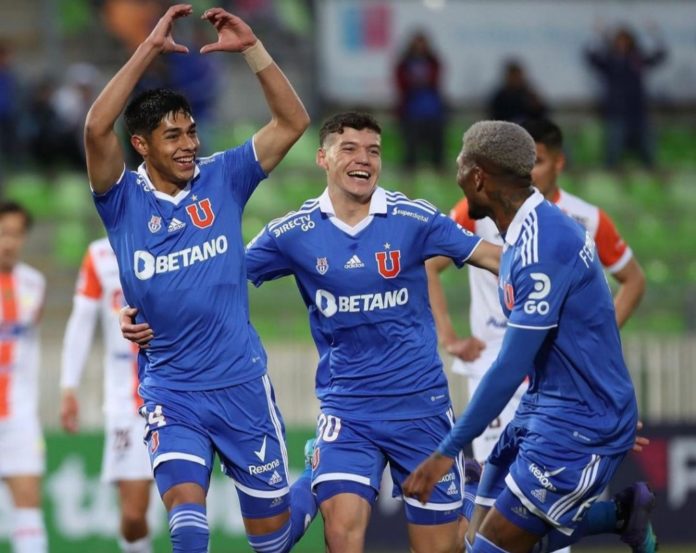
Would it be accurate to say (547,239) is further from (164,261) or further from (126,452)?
(126,452)

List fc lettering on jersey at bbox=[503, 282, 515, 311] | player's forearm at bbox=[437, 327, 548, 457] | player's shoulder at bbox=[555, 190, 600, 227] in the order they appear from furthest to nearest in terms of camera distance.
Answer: player's shoulder at bbox=[555, 190, 600, 227], fc lettering on jersey at bbox=[503, 282, 515, 311], player's forearm at bbox=[437, 327, 548, 457]

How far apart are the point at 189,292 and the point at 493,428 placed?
2408 mm

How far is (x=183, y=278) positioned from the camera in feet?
21.9

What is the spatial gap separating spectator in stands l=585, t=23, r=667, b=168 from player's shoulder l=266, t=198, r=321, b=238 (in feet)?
42.9

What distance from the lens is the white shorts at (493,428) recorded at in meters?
8.25

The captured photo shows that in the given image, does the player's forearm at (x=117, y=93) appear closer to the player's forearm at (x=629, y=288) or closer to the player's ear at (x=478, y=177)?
the player's ear at (x=478, y=177)

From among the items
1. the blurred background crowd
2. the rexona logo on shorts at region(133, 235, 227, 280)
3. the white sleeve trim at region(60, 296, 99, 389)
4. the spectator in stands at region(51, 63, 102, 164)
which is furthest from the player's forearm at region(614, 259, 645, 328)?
the spectator in stands at region(51, 63, 102, 164)

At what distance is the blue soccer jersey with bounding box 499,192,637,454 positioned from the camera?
19.4ft

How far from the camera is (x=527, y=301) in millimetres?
5902

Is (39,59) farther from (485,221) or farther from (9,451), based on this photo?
(485,221)

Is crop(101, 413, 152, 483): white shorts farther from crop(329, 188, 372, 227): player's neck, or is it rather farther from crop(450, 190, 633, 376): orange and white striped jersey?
crop(329, 188, 372, 227): player's neck

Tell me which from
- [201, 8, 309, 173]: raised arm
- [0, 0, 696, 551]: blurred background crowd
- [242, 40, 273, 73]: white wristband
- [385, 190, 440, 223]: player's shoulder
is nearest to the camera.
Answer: [201, 8, 309, 173]: raised arm

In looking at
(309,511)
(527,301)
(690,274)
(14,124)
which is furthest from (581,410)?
(14,124)

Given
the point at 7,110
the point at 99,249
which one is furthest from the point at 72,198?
the point at 99,249
